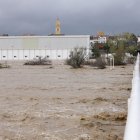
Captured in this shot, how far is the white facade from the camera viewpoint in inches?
4518

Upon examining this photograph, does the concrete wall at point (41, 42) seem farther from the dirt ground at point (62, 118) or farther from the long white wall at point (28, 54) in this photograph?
the dirt ground at point (62, 118)

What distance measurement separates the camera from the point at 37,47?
379 ft

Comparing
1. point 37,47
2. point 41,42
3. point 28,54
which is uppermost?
point 41,42

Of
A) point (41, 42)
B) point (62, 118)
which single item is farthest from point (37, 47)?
point (62, 118)

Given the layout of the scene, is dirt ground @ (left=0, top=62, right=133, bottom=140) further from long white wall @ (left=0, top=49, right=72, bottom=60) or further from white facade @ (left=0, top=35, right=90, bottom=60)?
white facade @ (left=0, top=35, right=90, bottom=60)

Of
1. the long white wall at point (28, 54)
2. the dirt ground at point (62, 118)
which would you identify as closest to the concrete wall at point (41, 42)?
the long white wall at point (28, 54)

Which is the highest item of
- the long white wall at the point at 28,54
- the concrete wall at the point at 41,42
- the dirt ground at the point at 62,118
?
the concrete wall at the point at 41,42

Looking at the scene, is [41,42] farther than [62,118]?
Yes

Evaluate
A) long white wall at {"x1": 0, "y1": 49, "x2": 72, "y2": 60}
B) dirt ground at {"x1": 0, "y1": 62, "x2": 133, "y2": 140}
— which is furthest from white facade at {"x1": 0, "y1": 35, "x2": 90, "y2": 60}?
dirt ground at {"x1": 0, "y1": 62, "x2": 133, "y2": 140}

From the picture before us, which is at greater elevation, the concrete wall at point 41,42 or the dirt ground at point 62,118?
the concrete wall at point 41,42

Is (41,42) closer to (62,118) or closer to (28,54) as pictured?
(28,54)

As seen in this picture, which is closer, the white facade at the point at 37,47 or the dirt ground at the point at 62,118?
the dirt ground at the point at 62,118

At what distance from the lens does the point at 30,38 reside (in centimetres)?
11694

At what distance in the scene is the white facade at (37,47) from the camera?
376ft
